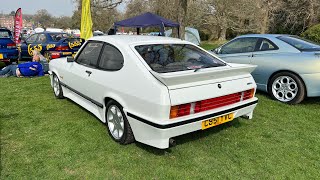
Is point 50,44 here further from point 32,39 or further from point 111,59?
point 111,59

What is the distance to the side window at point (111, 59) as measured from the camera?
3.50 metres

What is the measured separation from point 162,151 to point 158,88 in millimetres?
998

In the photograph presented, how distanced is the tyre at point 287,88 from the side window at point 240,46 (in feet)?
3.35

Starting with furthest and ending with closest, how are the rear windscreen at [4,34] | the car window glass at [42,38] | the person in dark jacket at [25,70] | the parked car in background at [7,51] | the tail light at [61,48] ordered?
the car window glass at [42,38] < the tail light at [61,48] < the rear windscreen at [4,34] < the parked car in background at [7,51] < the person in dark jacket at [25,70]

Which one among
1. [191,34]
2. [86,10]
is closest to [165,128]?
[86,10]

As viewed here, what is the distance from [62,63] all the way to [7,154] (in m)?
2.32

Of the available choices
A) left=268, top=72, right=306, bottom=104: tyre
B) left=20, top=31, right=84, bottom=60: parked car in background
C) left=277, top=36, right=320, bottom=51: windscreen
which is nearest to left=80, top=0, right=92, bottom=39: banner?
left=20, top=31, right=84, bottom=60: parked car in background

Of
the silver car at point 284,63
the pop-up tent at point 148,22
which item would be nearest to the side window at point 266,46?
the silver car at point 284,63

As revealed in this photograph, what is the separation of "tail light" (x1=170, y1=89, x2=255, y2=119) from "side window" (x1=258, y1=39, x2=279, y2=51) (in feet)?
8.22

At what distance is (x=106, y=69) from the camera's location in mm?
3682

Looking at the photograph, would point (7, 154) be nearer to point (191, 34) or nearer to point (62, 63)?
point (62, 63)

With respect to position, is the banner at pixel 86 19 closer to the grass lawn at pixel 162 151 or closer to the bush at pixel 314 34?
the grass lawn at pixel 162 151

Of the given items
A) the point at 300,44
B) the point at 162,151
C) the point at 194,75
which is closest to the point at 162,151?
the point at 162,151

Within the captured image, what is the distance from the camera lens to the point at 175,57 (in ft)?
12.1
